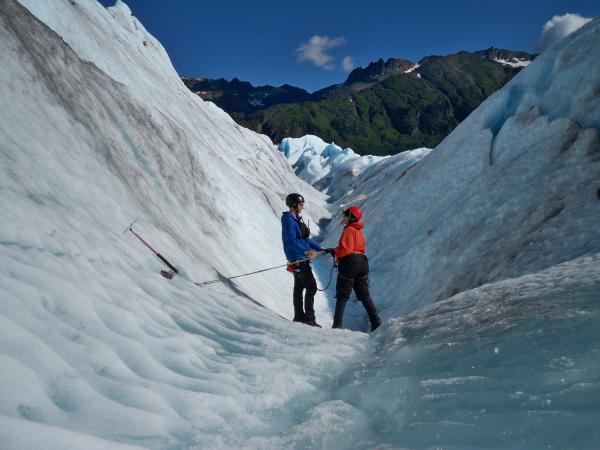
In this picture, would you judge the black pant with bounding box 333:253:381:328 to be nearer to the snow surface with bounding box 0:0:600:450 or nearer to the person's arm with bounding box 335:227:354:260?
the person's arm with bounding box 335:227:354:260

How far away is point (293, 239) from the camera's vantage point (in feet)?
28.2

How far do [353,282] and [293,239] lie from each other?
1493mm

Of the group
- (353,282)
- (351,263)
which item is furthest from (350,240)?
(353,282)

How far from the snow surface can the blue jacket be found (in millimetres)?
1371

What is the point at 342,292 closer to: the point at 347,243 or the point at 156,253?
the point at 347,243

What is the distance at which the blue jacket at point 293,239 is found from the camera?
855cm

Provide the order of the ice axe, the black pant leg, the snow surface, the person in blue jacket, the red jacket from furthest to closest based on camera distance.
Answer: the person in blue jacket
the black pant leg
the red jacket
the ice axe
the snow surface

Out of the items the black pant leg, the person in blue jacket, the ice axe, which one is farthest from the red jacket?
the ice axe

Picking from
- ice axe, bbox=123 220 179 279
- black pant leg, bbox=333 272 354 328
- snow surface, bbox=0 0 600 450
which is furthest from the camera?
black pant leg, bbox=333 272 354 328

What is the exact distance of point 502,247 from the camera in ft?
34.2

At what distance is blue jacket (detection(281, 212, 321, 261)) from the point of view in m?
8.55

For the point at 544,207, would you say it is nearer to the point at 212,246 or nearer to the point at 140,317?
the point at 212,246

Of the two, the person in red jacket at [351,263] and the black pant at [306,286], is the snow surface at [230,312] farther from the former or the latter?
the person in red jacket at [351,263]

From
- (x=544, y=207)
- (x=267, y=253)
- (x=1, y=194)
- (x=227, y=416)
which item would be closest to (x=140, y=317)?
(x=227, y=416)
